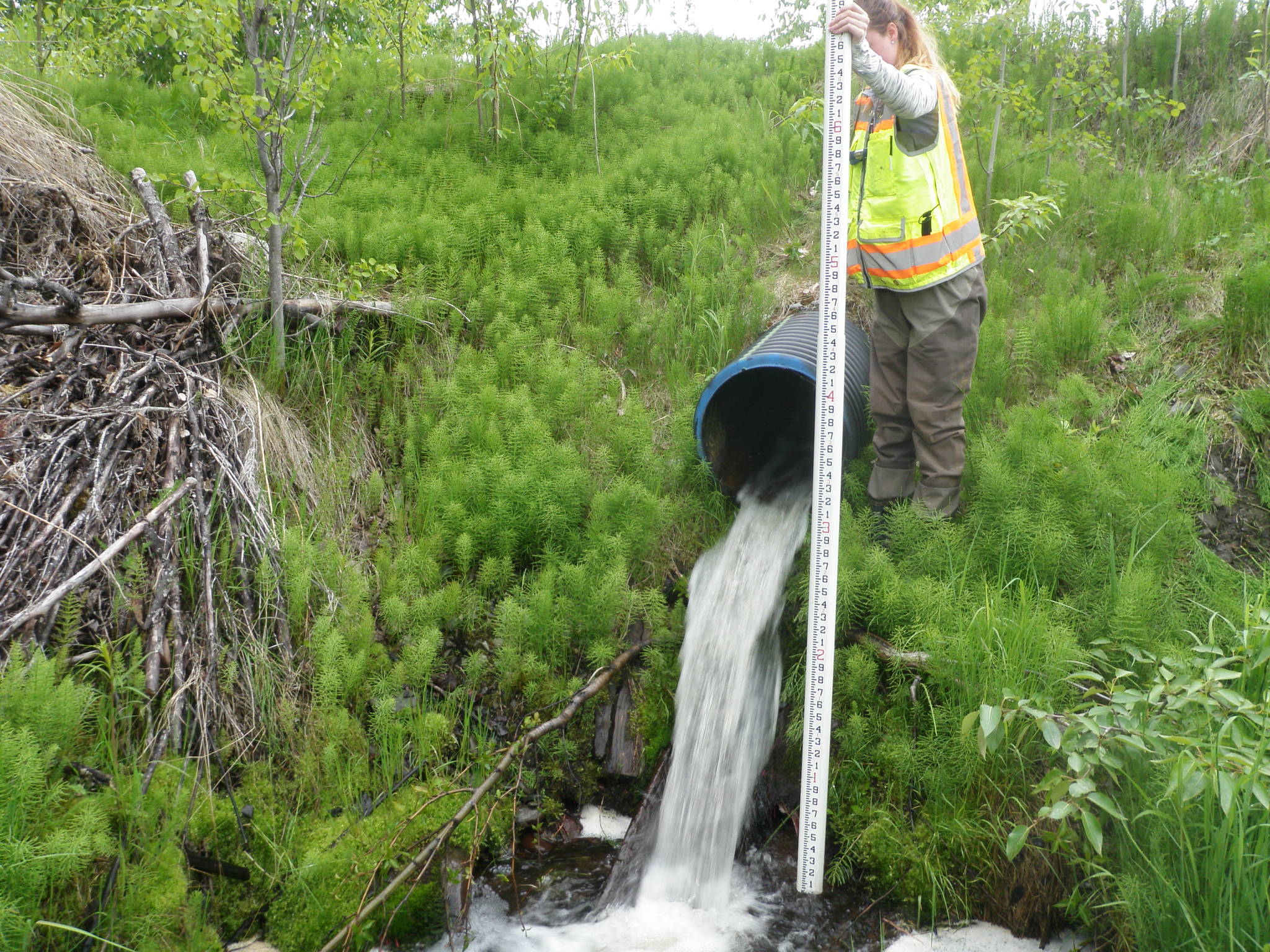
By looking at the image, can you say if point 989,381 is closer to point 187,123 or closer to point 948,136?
point 948,136

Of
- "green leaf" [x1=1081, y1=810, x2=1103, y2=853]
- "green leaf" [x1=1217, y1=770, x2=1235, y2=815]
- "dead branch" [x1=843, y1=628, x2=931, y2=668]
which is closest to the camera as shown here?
"green leaf" [x1=1217, y1=770, x2=1235, y2=815]

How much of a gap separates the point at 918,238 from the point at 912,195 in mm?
174

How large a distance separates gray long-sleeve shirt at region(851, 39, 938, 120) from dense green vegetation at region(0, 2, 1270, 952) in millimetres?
1597

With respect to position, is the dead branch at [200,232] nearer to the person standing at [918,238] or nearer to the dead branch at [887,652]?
the person standing at [918,238]

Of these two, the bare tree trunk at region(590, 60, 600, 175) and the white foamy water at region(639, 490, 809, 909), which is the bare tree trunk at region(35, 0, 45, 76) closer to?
the bare tree trunk at region(590, 60, 600, 175)

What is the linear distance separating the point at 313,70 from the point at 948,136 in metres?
3.13

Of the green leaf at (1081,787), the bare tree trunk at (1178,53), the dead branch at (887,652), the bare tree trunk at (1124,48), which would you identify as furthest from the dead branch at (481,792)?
the bare tree trunk at (1178,53)

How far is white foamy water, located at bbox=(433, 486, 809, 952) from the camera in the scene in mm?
3189

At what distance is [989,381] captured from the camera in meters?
4.77

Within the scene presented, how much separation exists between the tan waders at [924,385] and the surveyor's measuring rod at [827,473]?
839mm

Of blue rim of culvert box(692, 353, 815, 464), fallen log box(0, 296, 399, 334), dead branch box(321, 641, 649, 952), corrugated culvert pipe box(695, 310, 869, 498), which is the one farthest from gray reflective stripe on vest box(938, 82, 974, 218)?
fallen log box(0, 296, 399, 334)

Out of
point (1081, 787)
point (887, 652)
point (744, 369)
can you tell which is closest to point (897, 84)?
point (744, 369)

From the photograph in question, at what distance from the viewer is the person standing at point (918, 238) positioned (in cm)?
360

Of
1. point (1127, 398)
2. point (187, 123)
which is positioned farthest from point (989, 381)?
point (187, 123)
